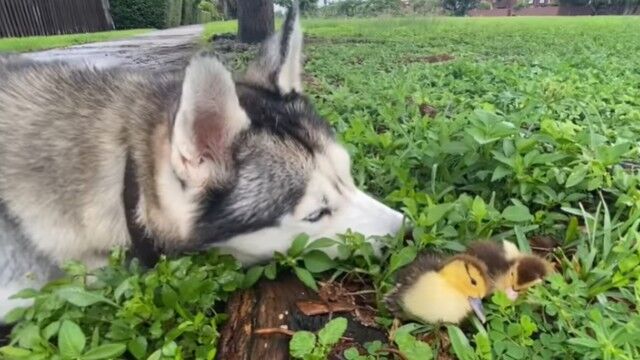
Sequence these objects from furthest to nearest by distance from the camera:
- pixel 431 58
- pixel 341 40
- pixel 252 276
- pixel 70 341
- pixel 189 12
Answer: pixel 189 12 → pixel 341 40 → pixel 431 58 → pixel 252 276 → pixel 70 341

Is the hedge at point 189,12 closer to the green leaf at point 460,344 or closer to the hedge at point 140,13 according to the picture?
the hedge at point 140,13

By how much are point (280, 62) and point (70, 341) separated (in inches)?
56.5

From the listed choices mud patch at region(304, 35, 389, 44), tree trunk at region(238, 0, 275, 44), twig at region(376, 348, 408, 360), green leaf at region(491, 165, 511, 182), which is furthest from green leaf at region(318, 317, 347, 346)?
mud patch at region(304, 35, 389, 44)

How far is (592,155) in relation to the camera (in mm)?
2510

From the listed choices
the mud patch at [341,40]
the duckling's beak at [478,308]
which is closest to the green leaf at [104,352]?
the duckling's beak at [478,308]

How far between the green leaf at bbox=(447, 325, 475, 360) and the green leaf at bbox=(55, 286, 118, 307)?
3.45 ft

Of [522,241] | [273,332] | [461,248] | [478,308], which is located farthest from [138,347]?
[522,241]

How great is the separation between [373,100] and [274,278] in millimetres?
2827

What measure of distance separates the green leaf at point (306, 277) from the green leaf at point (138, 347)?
573 millimetres

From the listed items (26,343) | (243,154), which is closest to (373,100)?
(243,154)

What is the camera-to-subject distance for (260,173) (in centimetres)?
219

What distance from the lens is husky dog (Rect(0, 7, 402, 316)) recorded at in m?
2.15

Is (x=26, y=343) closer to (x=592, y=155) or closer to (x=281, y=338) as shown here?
(x=281, y=338)

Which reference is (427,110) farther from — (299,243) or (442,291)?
(442,291)
